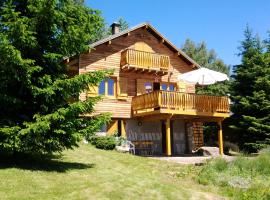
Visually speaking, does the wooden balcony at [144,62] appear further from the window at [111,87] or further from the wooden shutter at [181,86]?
the wooden shutter at [181,86]

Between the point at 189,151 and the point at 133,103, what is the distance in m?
5.61

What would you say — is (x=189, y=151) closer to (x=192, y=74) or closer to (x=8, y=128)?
(x=192, y=74)

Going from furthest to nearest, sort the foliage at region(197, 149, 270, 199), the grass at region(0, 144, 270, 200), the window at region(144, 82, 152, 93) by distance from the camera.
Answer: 1. the window at region(144, 82, 152, 93)
2. the foliage at region(197, 149, 270, 199)
3. the grass at region(0, 144, 270, 200)

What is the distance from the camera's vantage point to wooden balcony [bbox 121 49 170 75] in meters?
25.1

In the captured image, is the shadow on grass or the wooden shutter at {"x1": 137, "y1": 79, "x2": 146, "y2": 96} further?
the wooden shutter at {"x1": 137, "y1": 79, "x2": 146, "y2": 96}

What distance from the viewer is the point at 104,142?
2173cm

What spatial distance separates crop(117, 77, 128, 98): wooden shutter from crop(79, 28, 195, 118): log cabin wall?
208mm

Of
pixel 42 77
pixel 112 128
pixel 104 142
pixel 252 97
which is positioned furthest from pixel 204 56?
pixel 42 77

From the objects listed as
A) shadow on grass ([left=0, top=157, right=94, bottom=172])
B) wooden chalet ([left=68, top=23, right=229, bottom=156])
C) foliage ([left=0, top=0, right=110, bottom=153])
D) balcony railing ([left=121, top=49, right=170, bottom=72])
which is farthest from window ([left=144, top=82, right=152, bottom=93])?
foliage ([left=0, top=0, right=110, bottom=153])

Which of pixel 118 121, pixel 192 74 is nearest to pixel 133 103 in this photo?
pixel 118 121

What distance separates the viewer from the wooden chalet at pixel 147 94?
76.3 feet

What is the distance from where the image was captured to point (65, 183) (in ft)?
39.0

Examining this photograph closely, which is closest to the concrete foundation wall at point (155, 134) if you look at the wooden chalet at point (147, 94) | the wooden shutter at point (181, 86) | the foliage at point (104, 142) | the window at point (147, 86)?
the wooden chalet at point (147, 94)

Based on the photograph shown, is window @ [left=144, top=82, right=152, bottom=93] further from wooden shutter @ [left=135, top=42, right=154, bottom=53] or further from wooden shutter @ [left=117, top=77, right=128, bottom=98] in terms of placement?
wooden shutter @ [left=135, top=42, right=154, bottom=53]
